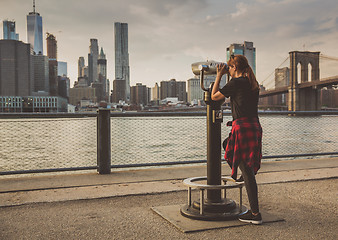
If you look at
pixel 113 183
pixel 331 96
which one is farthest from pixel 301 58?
pixel 113 183

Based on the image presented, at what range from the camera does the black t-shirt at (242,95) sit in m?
3.12

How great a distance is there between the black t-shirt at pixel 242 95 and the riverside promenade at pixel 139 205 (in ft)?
3.32

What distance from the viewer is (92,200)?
395 cm

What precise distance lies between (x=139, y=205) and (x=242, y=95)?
63.4 inches

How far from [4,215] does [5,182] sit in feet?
5.06

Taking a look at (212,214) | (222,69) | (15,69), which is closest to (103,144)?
(212,214)

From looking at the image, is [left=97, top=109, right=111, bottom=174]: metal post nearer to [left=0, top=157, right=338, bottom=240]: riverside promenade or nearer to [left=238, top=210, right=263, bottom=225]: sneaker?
[left=0, top=157, right=338, bottom=240]: riverside promenade

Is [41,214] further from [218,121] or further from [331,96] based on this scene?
[331,96]

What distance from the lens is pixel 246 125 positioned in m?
3.14

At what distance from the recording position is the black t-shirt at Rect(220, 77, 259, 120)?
3.12m

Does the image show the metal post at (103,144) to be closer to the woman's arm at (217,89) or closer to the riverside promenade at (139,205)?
the riverside promenade at (139,205)

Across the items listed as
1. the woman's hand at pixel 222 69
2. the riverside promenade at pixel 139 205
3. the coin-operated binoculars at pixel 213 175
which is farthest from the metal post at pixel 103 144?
the woman's hand at pixel 222 69

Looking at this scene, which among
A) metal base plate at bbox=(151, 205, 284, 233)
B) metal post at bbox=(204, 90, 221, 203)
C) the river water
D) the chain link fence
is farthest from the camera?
the river water

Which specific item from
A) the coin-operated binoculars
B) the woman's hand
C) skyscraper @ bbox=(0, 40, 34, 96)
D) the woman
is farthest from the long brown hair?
skyscraper @ bbox=(0, 40, 34, 96)
